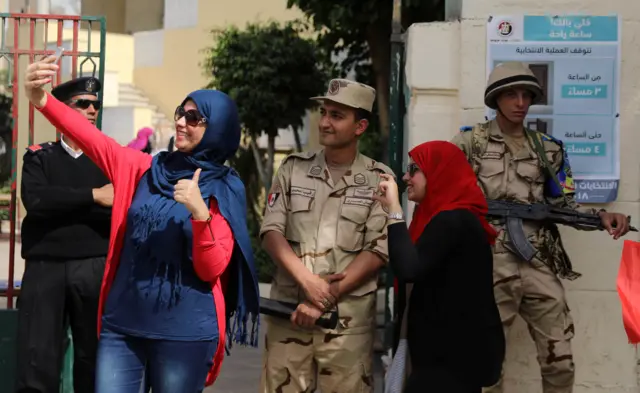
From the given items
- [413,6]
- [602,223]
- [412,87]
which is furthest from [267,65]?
[602,223]

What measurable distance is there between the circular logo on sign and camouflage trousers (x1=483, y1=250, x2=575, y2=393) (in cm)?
135

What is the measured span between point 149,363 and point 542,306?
219cm

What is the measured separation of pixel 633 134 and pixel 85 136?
326 cm

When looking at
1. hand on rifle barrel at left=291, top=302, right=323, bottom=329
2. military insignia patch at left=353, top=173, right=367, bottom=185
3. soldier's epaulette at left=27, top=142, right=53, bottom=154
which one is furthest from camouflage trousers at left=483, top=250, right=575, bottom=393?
soldier's epaulette at left=27, top=142, right=53, bottom=154

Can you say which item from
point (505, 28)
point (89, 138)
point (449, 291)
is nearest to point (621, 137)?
point (505, 28)

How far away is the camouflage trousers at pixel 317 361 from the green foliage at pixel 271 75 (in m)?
11.6

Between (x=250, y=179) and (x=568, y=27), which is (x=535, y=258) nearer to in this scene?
(x=568, y=27)

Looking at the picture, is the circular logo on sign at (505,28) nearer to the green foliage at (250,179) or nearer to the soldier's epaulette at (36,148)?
the soldier's epaulette at (36,148)

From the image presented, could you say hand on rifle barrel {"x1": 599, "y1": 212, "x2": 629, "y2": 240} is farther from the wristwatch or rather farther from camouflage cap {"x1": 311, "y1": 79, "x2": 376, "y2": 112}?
the wristwatch

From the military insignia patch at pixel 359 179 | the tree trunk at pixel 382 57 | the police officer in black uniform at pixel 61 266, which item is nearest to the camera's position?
the military insignia patch at pixel 359 179

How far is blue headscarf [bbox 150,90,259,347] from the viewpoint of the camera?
14.3 feet

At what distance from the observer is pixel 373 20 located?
11.2 metres

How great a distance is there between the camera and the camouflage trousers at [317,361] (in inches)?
196

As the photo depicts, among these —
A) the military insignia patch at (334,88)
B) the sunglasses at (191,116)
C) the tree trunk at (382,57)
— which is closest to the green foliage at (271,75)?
the tree trunk at (382,57)
